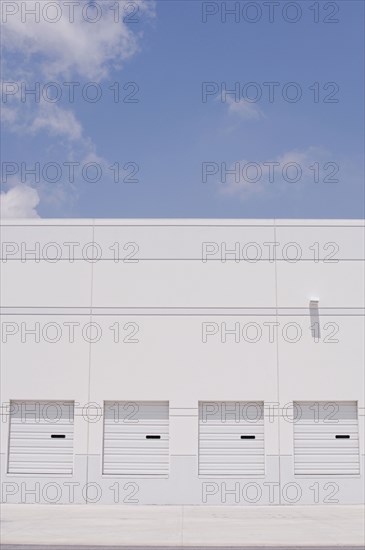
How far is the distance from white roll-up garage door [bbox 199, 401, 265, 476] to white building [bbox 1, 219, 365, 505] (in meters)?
0.03

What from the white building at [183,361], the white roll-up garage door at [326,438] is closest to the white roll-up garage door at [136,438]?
the white building at [183,361]

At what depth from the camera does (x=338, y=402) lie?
64.8ft

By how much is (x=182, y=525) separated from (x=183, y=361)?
5.17 m

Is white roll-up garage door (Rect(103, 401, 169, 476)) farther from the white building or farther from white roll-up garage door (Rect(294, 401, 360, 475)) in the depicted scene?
white roll-up garage door (Rect(294, 401, 360, 475))

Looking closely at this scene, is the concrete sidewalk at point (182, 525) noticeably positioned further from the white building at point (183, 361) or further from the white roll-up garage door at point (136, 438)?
the white roll-up garage door at point (136, 438)

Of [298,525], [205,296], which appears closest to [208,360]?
[205,296]

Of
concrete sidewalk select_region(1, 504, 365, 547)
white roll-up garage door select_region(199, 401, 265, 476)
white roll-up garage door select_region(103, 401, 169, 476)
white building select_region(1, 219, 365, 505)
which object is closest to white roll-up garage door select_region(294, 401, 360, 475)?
white building select_region(1, 219, 365, 505)

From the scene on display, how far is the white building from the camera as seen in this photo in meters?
19.3

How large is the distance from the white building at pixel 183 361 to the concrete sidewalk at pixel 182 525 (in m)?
0.92

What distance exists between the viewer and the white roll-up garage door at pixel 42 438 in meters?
19.6

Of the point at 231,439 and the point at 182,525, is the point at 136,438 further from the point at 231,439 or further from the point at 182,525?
the point at 182,525

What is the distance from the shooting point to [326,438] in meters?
19.6

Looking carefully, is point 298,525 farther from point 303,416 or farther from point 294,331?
point 294,331

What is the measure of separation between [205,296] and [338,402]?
4.39 metres
